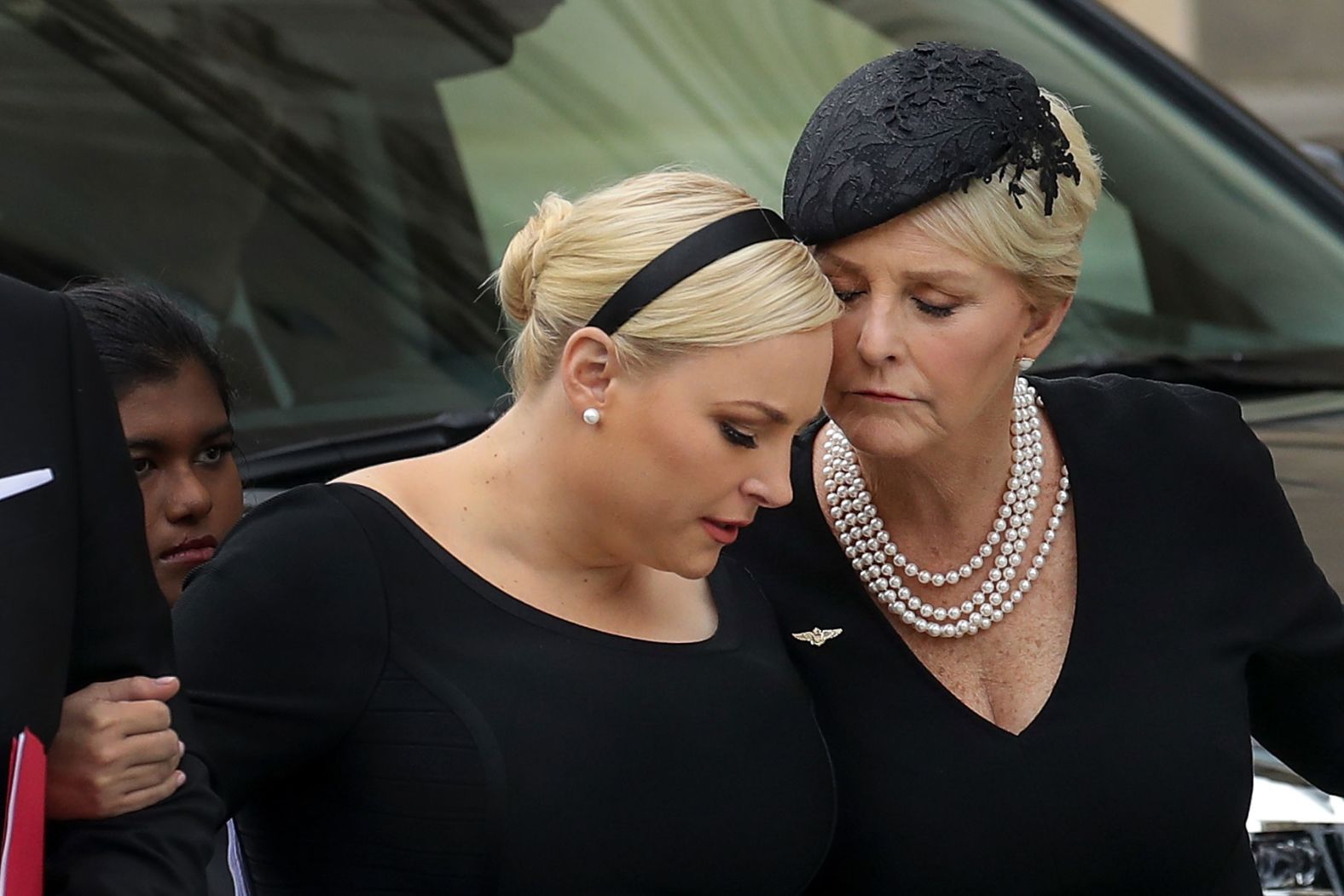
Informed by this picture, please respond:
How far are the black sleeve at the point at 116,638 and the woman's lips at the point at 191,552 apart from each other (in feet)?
2.30

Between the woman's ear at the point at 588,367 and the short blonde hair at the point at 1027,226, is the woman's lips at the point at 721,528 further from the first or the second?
the short blonde hair at the point at 1027,226

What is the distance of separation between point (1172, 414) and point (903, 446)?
44 centimetres

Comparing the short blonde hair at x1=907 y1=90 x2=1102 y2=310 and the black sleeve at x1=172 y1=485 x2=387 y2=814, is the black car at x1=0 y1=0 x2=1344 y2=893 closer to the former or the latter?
the short blonde hair at x1=907 y1=90 x2=1102 y2=310

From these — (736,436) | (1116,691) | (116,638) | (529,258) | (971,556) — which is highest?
(529,258)

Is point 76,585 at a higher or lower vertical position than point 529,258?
lower

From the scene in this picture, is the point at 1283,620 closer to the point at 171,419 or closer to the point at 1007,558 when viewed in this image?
the point at 1007,558

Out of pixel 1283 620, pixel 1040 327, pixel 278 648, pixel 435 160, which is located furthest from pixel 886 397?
pixel 435 160

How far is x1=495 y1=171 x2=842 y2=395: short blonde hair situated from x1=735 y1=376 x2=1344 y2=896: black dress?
448 mm

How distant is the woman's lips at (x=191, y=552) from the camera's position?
2676 millimetres

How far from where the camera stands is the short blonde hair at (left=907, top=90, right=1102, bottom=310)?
7.67 feet

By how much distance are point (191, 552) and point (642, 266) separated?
31.2 inches

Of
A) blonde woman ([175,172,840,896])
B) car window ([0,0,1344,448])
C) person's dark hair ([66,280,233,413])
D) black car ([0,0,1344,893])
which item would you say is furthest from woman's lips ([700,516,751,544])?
car window ([0,0,1344,448])

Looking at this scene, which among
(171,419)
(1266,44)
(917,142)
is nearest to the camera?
(917,142)

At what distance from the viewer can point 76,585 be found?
1.91 m
